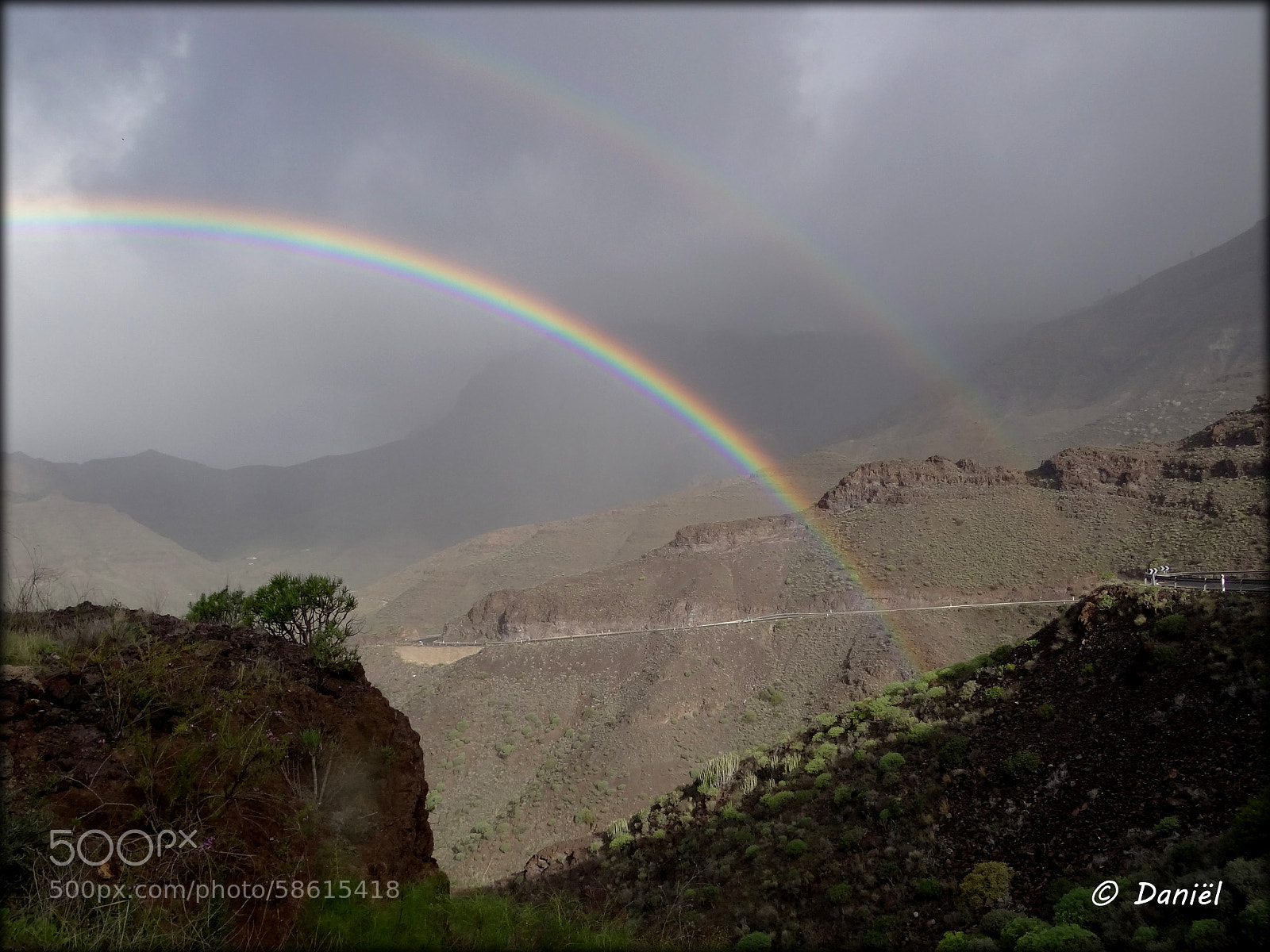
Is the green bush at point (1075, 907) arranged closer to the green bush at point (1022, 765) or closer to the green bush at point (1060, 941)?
the green bush at point (1060, 941)

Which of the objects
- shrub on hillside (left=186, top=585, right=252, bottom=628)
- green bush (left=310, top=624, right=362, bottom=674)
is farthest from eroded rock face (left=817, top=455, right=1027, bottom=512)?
green bush (left=310, top=624, right=362, bottom=674)

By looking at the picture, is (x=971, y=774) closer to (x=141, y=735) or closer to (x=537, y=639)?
(x=141, y=735)

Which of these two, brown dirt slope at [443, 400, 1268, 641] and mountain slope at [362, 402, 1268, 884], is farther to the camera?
brown dirt slope at [443, 400, 1268, 641]

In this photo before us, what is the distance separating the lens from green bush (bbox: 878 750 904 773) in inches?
539

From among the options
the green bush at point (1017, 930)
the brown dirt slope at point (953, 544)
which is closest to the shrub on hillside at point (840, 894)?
the green bush at point (1017, 930)

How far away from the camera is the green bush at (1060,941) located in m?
6.90

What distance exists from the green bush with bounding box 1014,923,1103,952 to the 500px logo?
8599 mm

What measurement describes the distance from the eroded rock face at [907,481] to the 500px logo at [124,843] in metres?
52.8

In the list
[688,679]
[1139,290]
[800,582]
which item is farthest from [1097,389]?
[688,679]

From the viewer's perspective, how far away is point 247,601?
12.5 meters
